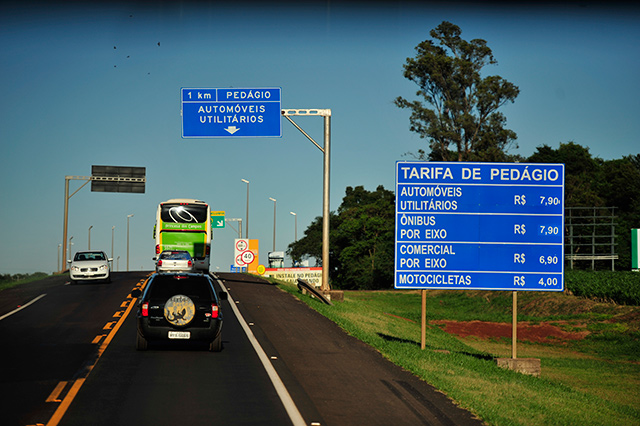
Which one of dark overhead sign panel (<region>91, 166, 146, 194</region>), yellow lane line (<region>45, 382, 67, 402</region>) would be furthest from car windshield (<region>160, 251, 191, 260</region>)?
yellow lane line (<region>45, 382, 67, 402</region>)

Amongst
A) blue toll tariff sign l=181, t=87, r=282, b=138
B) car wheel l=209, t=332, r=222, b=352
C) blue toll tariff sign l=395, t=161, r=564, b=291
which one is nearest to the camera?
car wheel l=209, t=332, r=222, b=352

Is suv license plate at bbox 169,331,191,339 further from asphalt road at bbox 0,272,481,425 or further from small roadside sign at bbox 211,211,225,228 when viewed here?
small roadside sign at bbox 211,211,225,228

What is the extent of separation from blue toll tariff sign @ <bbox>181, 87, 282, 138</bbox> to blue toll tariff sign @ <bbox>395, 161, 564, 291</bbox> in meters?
12.4

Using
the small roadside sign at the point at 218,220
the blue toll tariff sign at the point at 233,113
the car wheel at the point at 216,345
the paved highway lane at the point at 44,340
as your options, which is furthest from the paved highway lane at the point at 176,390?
the small roadside sign at the point at 218,220

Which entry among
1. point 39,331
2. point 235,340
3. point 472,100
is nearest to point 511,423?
point 235,340

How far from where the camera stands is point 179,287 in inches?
686

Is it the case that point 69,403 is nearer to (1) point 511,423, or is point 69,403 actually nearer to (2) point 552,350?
(1) point 511,423

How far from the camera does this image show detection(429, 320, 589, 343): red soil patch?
3929cm

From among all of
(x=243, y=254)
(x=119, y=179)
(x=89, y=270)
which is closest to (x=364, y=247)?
(x=119, y=179)

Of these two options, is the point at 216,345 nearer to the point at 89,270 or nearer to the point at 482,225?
the point at 482,225

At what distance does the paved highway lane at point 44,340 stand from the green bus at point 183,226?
7416 millimetres

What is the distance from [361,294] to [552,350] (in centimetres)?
2488

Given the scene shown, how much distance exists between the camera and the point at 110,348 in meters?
17.8

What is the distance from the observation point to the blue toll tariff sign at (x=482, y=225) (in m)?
20.9
